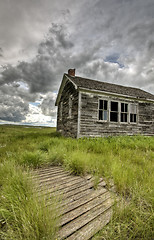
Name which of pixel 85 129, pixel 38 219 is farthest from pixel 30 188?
pixel 85 129

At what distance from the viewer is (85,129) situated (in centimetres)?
888

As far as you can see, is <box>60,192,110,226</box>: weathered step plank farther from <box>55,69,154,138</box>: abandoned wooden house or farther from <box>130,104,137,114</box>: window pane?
<box>130,104,137,114</box>: window pane

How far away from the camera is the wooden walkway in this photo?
1324 millimetres

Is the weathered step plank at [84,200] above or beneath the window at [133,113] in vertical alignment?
beneath

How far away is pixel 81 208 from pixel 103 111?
8.81 meters

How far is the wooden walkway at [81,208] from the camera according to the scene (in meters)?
1.32

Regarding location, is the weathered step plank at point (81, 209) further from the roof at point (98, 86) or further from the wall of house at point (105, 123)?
the roof at point (98, 86)

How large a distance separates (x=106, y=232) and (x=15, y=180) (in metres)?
1.52

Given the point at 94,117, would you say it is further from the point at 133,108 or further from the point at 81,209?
the point at 81,209

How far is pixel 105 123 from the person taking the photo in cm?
971

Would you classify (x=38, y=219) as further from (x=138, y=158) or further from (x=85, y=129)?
(x=85, y=129)

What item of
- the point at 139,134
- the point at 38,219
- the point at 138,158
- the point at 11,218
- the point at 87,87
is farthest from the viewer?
the point at 139,134

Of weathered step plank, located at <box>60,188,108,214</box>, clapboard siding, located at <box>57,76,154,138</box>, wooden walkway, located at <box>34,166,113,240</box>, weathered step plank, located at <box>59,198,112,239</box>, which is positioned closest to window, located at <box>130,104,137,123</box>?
clapboard siding, located at <box>57,76,154,138</box>

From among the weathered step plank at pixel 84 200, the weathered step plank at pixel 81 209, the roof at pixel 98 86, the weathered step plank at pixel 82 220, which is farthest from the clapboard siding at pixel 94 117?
the weathered step plank at pixel 82 220
